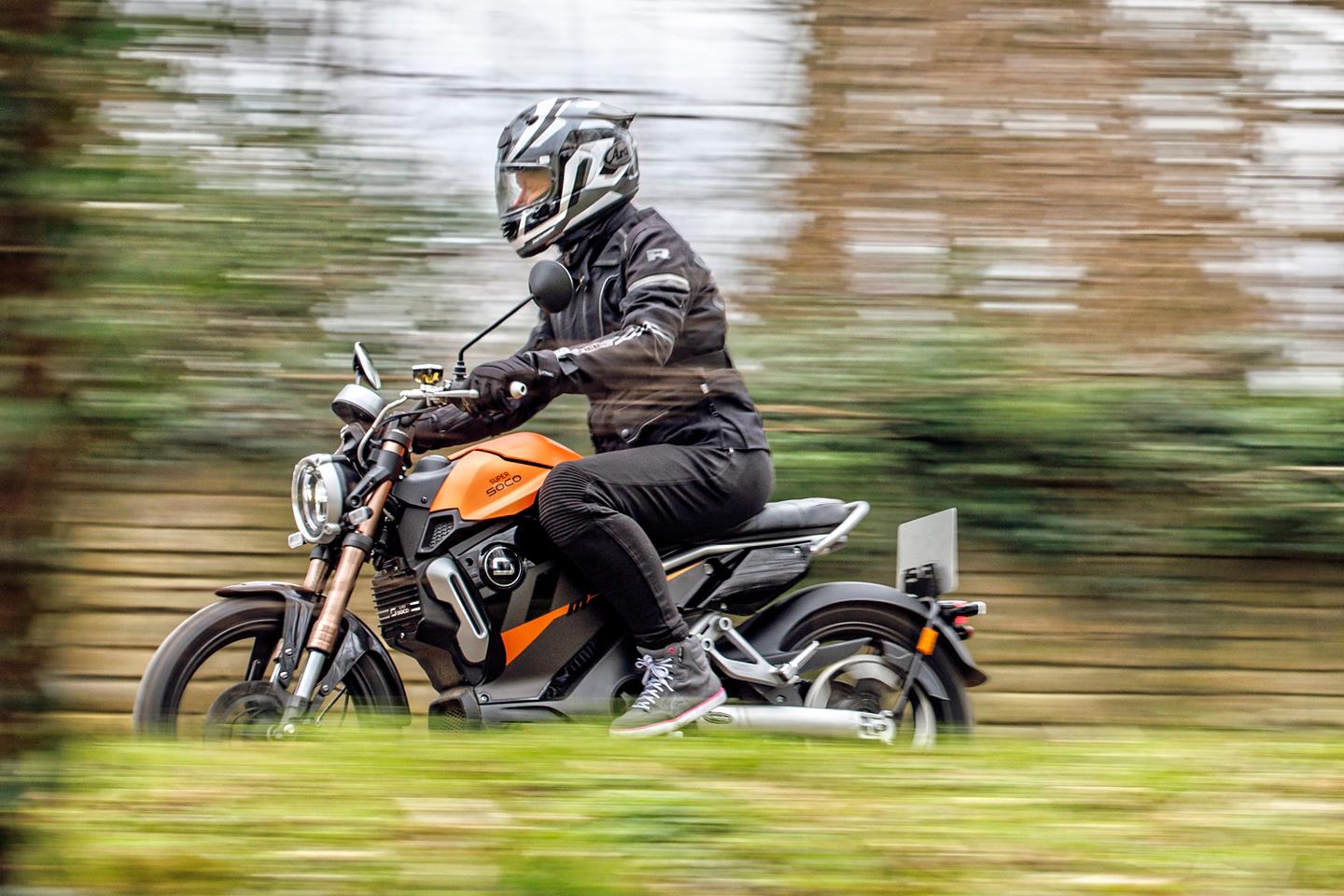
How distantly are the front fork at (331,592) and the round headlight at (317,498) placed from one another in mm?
69

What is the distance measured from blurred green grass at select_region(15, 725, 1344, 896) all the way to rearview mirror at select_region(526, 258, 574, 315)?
1.22 metres

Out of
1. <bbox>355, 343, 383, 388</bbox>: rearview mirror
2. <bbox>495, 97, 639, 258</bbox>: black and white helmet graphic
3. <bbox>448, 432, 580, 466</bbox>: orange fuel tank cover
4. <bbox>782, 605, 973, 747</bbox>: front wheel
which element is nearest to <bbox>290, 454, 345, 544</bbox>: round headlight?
<bbox>355, 343, 383, 388</bbox>: rearview mirror

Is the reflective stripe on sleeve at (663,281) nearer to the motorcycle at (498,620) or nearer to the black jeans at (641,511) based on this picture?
the motorcycle at (498,620)

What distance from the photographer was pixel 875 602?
15.3 ft

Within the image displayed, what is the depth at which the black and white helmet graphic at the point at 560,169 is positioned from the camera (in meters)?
4.24

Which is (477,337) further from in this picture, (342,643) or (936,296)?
(936,296)

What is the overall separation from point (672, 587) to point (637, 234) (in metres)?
1.07

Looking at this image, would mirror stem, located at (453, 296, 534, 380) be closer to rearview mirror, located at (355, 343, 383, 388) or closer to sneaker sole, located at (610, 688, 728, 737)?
rearview mirror, located at (355, 343, 383, 388)

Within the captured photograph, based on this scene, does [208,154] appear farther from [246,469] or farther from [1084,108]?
[1084,108]

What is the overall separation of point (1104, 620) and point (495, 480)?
2682 mm

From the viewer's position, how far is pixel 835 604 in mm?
4652

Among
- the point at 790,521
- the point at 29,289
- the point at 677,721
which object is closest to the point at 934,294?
the point at 790,521

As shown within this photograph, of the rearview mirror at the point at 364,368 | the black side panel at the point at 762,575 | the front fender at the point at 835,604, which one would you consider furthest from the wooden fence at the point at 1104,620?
the rearview mirror at the point at 364,368

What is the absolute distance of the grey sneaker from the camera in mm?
4262
